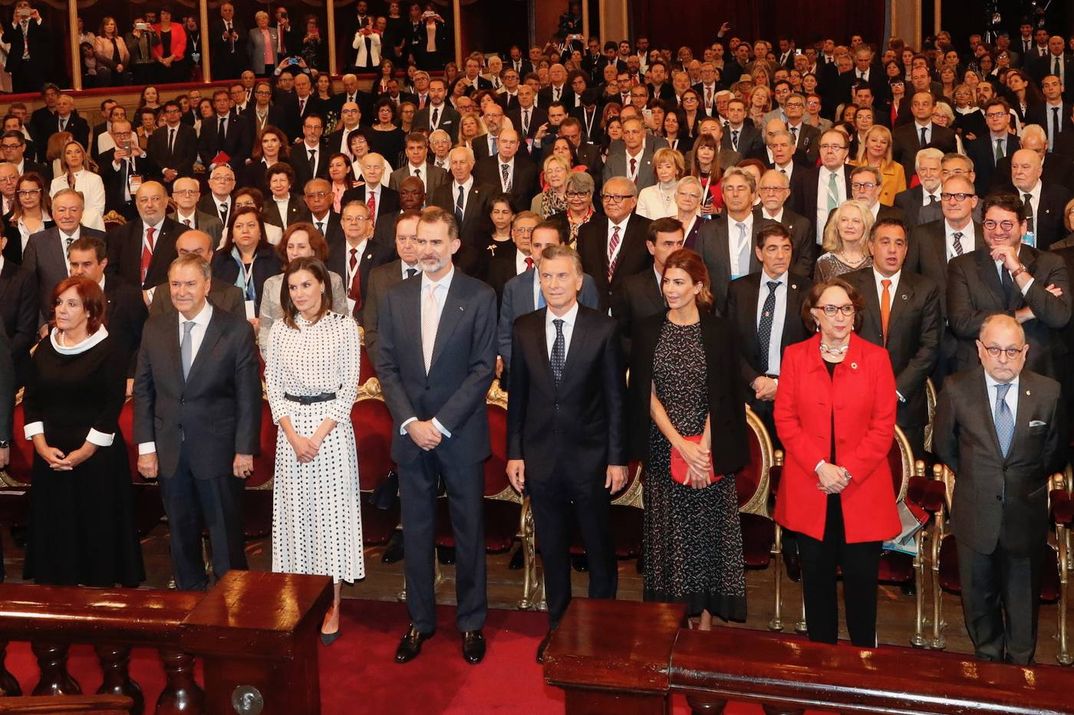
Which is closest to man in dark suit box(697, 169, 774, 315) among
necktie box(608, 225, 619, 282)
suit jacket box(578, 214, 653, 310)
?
suit jacket box(578, 214, 653, 310)

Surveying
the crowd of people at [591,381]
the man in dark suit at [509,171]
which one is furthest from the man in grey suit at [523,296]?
the man in dark suit at [509,171]

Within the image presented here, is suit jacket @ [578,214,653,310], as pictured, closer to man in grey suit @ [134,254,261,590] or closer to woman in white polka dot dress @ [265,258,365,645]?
woman in white polka dot dress @ [265,258,365,645]

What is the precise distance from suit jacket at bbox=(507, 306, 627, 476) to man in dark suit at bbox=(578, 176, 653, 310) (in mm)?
1788

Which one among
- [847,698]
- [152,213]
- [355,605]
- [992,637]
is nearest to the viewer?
[847,698]

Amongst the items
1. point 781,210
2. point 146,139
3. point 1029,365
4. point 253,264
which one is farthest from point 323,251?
point 146,139

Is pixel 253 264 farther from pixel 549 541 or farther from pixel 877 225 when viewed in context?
pixel 877 225

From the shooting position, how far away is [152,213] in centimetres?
694

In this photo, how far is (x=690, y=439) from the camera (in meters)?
4.37

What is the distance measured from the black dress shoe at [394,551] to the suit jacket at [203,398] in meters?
1.09

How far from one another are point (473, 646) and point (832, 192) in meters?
3.90

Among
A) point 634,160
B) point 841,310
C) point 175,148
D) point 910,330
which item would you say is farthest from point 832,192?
point 175,148

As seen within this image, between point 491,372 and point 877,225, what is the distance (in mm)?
1932

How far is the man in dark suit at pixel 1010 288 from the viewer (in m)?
5.12

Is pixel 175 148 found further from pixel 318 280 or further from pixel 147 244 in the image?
pixel 318 280
